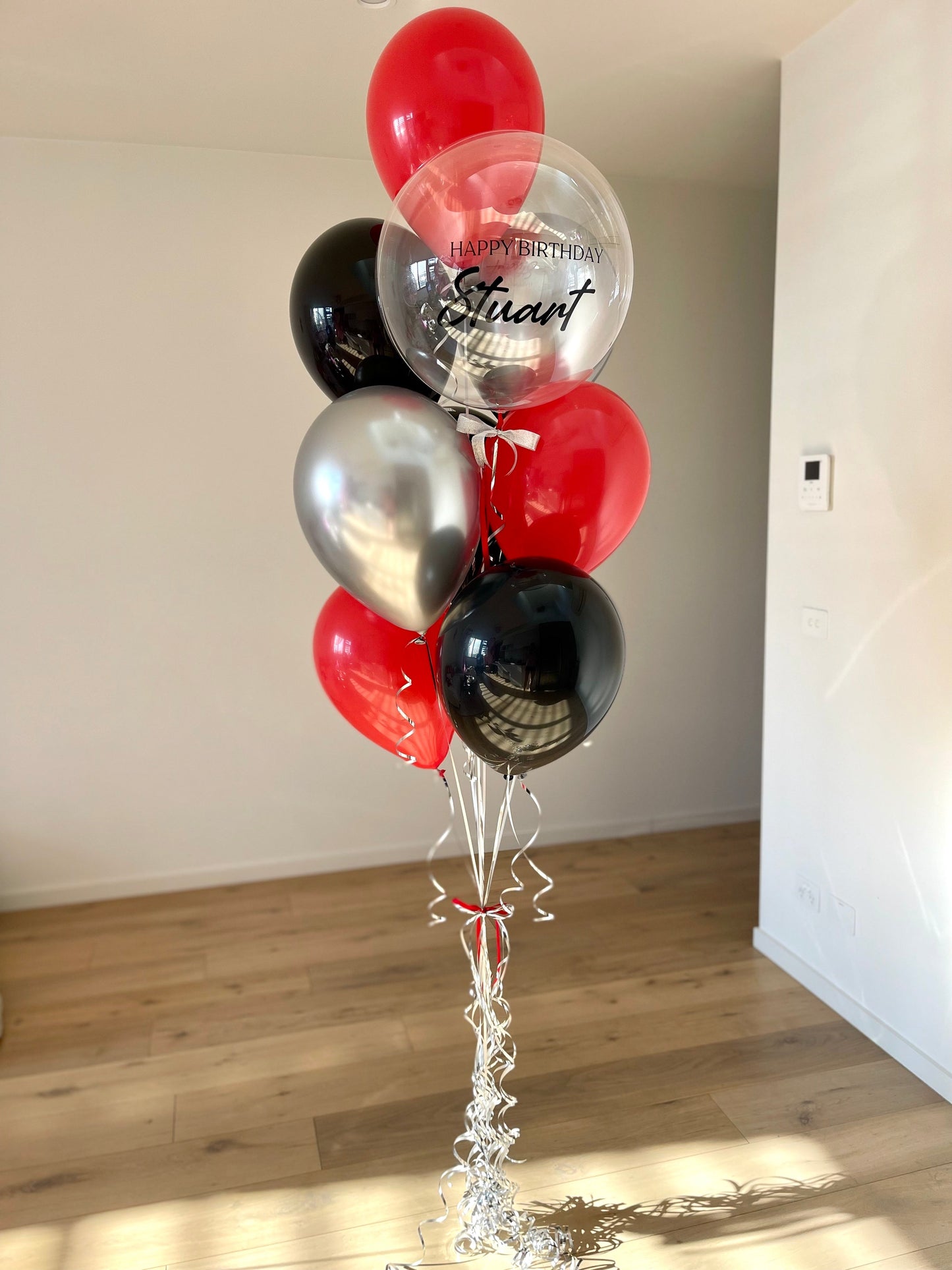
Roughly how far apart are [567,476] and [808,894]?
1.59 m

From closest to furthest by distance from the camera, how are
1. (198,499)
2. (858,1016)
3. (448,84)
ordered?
(448,84), (858,1016), (198,499)

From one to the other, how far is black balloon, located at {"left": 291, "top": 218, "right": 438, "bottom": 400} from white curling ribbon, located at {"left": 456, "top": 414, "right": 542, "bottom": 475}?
0.14 metres

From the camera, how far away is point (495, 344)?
4.14 feet

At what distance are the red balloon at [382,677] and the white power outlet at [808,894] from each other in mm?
1365

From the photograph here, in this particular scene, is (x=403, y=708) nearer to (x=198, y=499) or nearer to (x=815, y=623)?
(x=815, y=623)

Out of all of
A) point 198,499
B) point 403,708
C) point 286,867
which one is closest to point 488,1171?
point 403,708

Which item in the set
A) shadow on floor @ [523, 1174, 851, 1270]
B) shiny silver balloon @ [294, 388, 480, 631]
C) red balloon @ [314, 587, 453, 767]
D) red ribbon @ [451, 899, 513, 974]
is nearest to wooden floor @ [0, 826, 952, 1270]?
shadow on floor @ [523, 1174, 851, 1270]

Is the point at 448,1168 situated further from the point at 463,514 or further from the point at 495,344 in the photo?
the point at 495,344

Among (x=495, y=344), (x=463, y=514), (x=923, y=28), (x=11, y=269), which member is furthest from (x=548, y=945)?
(x=11, y=269)

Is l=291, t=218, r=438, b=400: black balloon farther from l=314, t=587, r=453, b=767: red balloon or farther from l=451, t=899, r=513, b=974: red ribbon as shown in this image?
l=451, t=899, r=513, b=974: red ribbon

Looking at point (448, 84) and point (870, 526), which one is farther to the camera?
point (870, 526)

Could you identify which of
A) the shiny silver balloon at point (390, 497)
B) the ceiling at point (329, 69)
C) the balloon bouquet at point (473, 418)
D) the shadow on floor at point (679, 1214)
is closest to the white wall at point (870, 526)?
the ceiling at point (329, 69)

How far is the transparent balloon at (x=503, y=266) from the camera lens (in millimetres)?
1218

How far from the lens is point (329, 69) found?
2.42 m
